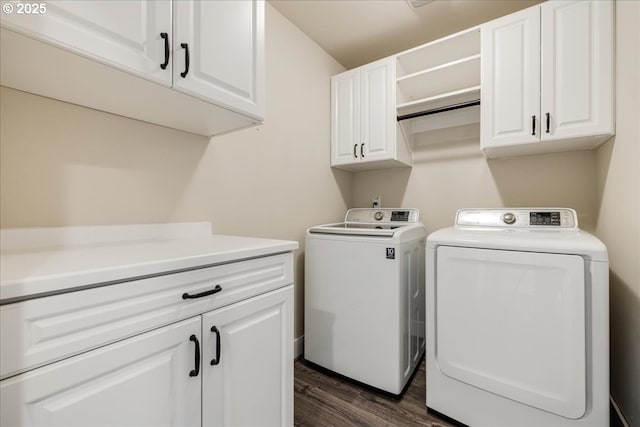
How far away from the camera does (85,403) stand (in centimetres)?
62

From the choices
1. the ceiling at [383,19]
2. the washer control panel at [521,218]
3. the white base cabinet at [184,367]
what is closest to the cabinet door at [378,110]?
the ceiling at [383,19]

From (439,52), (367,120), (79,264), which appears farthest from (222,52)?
(439,52)

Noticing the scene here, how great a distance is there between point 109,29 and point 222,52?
41cm

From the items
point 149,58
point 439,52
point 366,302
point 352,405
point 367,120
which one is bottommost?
point 352,405

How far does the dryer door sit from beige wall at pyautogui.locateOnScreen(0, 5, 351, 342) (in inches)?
45.1

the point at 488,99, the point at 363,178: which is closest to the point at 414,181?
the point at 363,178

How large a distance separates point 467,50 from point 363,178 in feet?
4.30

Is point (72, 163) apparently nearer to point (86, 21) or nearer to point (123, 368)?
point (86, 21)

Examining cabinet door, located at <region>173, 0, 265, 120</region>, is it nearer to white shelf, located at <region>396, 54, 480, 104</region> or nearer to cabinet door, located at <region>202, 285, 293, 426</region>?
cabinet door, located at <region>202, 285, 293, 426</region>

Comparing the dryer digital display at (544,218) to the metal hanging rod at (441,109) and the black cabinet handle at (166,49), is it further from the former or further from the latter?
the black cabinet handle at (166,49)

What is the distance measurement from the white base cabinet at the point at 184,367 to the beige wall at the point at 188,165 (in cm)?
→ 63

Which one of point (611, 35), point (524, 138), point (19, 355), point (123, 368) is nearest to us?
point (19, 355)

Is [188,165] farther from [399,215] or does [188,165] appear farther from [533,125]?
[533,125]

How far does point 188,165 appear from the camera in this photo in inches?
56.7
